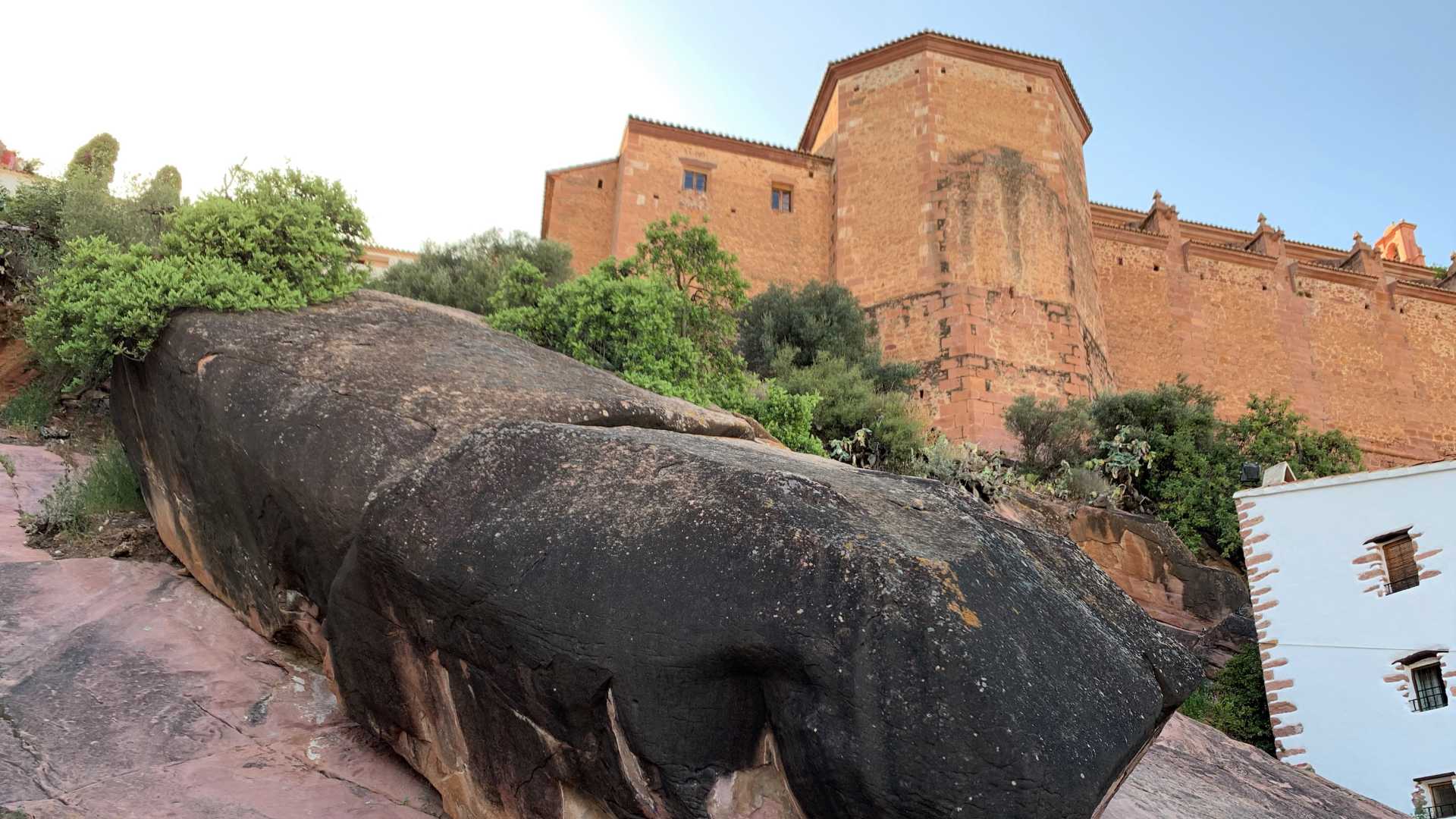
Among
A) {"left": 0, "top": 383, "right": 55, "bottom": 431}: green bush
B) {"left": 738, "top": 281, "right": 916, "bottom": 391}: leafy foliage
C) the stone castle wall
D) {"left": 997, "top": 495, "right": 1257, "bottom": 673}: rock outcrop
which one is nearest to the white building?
{"left": 997, "top": 495, "right": 1257, "bottom": 673}: rock outcrop

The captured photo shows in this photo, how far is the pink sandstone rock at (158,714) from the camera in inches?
217

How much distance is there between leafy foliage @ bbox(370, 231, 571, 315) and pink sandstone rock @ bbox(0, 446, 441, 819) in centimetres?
979

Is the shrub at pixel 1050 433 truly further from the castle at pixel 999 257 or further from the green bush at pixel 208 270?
the green bush at pixel 208 270

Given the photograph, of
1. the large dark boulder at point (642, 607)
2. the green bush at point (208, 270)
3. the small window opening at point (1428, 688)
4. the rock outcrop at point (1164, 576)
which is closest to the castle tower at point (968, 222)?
the rock outcrop at point (1164, 576)

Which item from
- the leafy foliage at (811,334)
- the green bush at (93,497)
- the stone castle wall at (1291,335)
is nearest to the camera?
the green bush at (93,497)

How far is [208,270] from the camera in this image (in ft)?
26.3

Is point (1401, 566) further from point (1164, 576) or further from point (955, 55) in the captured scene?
point (955, 55)

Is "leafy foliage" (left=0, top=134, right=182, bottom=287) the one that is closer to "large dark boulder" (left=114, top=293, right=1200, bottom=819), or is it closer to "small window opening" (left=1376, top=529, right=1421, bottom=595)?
"large dark boulder" (left=114, top=293, right=1200, bottom=819)

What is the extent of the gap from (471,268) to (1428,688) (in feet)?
51.3

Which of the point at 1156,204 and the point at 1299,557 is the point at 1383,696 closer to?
the point at 1299,557

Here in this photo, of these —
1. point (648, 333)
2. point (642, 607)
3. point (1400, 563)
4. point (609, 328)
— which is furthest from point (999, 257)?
point (642, 607)

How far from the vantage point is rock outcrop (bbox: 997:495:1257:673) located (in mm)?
15023

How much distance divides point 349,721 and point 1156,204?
31648 mm

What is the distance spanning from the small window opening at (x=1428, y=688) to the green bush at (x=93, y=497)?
13924mm
